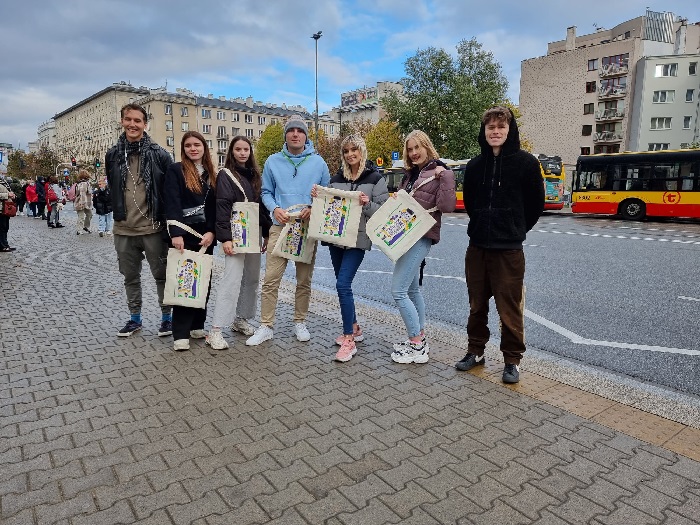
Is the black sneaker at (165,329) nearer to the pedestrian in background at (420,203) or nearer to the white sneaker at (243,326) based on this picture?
the white sneaker at (243,326)

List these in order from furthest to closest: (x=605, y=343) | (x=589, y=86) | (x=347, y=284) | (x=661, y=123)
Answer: (x=589, y=86) → (x=661, y=123) → (x=605, y=343) → (x=347, y=284)

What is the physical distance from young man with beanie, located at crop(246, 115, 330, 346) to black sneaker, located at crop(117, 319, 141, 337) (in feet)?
4.20

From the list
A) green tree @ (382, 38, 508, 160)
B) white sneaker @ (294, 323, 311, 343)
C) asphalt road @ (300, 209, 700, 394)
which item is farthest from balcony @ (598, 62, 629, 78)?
white sneaker @ (294, 323, 311, 343)

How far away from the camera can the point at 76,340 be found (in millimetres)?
4812

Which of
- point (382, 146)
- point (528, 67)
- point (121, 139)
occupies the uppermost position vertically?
point (528, 67)

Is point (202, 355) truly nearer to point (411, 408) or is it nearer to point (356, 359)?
→ point (356, 359)

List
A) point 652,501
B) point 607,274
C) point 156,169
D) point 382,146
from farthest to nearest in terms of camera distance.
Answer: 1. point 382,146
2. point 607,274
3. point 156,169
4. point 652,501

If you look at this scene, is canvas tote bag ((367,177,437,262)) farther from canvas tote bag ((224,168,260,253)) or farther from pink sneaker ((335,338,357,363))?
canvas tote bag ((224,168,260,253))

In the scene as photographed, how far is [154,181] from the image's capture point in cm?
476

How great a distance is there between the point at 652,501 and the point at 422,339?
2.21 metres

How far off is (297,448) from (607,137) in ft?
204

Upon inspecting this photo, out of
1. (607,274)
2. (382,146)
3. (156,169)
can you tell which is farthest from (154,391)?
(382,146)

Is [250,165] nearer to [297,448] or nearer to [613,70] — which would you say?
[297,448]

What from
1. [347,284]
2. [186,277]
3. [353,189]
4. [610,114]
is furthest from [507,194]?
[610,114]
